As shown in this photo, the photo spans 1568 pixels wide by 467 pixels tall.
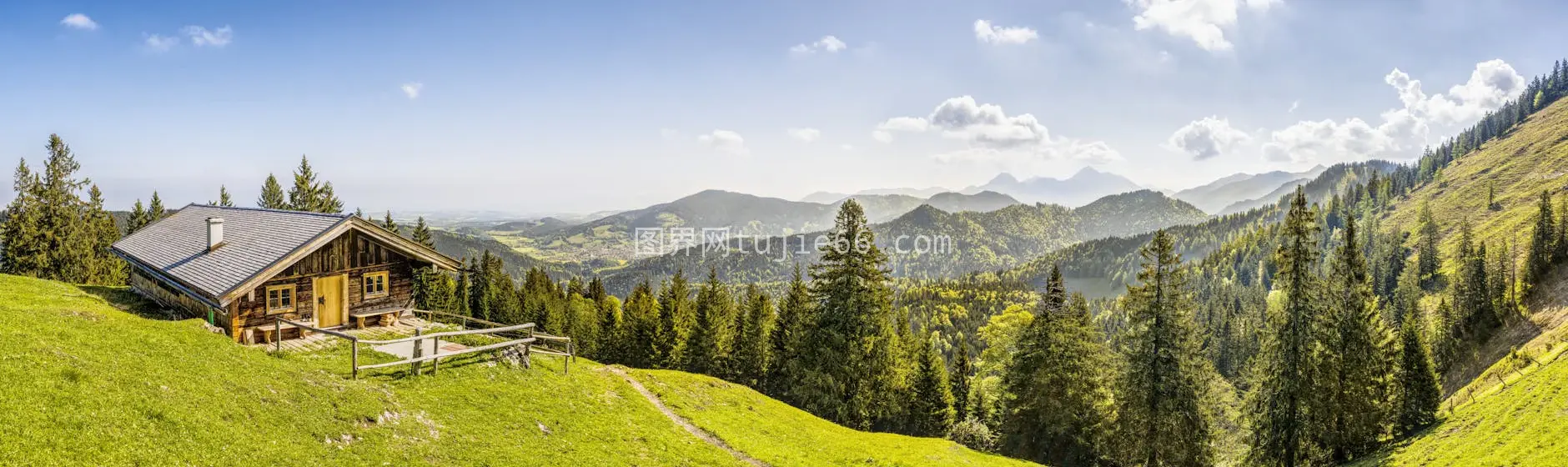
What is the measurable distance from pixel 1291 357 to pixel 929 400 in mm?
30947

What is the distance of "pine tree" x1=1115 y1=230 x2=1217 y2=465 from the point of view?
114 ft

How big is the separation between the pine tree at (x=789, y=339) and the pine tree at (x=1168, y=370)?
2079 centimetres

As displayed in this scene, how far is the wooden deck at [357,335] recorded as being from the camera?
84.1 ft

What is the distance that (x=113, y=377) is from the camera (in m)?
14.5

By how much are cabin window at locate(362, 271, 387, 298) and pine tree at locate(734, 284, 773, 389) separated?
122 feet

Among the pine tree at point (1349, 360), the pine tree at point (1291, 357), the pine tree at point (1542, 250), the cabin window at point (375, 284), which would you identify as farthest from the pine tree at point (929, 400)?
the pine tree at point (1542, 250)

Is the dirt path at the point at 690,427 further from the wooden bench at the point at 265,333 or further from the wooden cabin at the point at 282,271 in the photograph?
the wooden bench at the point at 265,333

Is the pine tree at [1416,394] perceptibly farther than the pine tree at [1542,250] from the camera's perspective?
No

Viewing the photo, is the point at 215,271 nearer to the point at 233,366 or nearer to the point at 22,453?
the point at 233,366

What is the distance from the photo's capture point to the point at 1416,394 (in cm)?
4706

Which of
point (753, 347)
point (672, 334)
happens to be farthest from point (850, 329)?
point (672, 334)

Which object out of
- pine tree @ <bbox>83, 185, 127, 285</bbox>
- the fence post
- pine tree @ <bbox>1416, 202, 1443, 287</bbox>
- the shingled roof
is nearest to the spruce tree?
pine tree @ <bbox>83, 185, 127, 285</bbox>

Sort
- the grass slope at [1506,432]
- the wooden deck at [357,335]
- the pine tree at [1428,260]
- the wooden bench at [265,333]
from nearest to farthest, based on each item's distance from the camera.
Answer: the wooden deck at [357,335]
the wooden bench at [265,333]
the grass slope at [1506,432]
the pine tree at [1428,260]

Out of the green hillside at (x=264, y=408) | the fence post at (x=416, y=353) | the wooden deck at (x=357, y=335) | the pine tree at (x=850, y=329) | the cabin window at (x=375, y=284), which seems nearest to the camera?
the green hillside at (x=264, y=408)
